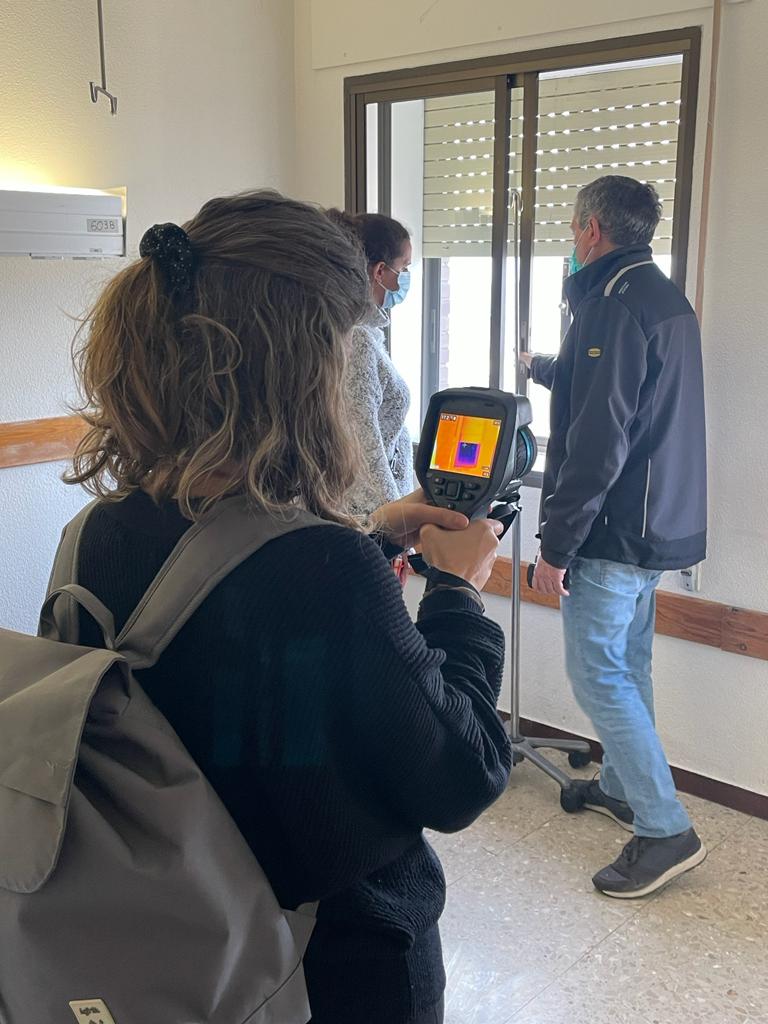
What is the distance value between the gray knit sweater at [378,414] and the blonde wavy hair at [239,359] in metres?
1.24

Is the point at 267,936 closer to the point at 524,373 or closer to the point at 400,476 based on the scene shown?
the point at 400,476

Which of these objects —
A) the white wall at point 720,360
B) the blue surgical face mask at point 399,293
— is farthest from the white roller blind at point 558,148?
the blue surgical face mask at point 399,293

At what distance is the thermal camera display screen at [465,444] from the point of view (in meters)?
1.23

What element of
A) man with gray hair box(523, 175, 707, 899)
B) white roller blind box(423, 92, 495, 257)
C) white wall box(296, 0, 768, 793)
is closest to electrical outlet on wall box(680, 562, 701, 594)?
white wall box(296, 0, 768, 793)

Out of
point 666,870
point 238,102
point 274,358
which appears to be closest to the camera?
point 274,358

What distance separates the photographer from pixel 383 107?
317cm

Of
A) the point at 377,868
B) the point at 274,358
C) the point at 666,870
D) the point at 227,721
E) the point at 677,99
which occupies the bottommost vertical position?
the point at 666,870

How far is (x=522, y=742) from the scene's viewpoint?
2.84 metres

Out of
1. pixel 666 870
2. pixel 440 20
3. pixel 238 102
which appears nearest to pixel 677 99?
pixel 440 20

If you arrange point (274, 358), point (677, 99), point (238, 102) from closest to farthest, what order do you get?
point (274, 358)
point (677, 99)
point (238, 102)

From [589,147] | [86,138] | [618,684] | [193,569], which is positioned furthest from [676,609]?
[193,569]

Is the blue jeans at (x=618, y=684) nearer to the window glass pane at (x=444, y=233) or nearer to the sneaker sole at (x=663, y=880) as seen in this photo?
the sneaker sole at (x=663, y=880)

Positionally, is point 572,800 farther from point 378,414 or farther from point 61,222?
point 61,222

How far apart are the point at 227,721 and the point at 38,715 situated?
0.14 metres
